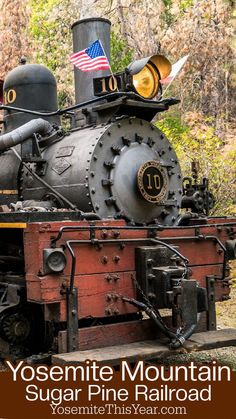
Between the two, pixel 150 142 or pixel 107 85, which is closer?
pixel 107 85

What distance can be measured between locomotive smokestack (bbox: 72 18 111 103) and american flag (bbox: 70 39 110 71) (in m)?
0.37

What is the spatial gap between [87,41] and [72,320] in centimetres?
312

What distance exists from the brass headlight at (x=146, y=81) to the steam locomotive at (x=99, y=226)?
0.4 inches

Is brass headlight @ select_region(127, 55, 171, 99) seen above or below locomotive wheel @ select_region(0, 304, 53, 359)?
above

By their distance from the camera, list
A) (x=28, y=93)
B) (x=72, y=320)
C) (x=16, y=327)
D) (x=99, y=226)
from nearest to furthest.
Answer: (x=72, y=320) → (x=99, y=226) → (x=16, y=327) → (x=28, y=93)

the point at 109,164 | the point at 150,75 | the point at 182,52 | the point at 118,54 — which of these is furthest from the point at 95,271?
the point at 118,54

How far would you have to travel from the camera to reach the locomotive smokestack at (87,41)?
6020 mm

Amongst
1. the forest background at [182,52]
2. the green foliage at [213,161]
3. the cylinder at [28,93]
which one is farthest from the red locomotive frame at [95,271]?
the forest background at [182,52]

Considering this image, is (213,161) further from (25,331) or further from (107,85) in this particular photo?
(25,331)

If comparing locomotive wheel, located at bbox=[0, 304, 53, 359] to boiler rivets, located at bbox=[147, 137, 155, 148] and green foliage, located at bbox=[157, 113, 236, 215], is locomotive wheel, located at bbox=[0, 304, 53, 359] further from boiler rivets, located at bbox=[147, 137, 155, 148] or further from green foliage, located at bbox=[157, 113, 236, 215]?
green foliage, located at bbox=[157, 113, 236, 215]

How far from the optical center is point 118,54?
1525 cm

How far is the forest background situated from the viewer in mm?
10656

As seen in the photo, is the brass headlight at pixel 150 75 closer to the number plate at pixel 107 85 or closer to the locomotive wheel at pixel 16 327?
the number plate at pixel 107 85

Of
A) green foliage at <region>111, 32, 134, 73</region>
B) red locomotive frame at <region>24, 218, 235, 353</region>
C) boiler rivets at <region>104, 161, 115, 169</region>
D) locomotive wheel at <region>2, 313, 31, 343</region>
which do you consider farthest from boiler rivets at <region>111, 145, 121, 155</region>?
green foliage at <region>111, 32, 134, 73</region>
